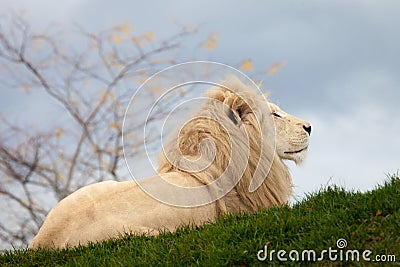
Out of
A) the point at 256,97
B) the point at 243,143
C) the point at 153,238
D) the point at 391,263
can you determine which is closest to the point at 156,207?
the point at 153,238

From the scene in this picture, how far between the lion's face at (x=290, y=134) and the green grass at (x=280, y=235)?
1.36m

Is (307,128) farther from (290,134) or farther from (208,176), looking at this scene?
(208,176)

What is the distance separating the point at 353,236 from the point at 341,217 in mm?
300

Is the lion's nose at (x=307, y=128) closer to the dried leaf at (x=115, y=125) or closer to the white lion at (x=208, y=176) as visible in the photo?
the white lion at (x=208, y=176)

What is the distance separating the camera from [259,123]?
21.9 ft

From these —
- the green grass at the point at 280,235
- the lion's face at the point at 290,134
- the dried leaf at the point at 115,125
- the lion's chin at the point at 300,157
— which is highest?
the dried leaf at the point at 115,125

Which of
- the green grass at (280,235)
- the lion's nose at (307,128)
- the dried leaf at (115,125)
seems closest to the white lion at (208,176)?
the lion's nose at (307,128)

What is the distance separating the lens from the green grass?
458 cm

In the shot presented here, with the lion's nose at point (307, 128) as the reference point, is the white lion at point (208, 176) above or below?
below

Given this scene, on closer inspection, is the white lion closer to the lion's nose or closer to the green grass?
the lion's nose

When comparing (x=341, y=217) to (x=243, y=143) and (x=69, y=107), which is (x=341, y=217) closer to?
(x=243, y=143)

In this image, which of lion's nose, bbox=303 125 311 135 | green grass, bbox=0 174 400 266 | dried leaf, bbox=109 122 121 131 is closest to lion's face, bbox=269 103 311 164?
lion's nose, bbox=303 125 311 135

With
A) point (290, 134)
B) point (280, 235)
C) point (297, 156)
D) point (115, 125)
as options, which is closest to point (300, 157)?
point (297, 156)

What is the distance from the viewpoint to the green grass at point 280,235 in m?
4.58
